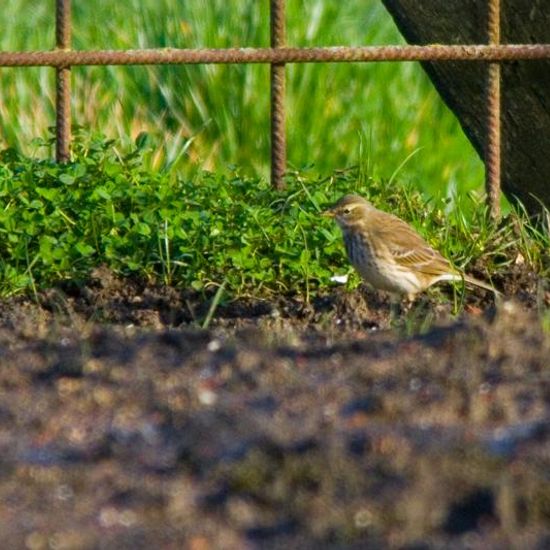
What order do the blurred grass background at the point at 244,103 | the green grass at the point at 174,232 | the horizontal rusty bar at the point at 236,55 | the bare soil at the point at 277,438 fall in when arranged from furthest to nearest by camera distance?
the blurred grass background at the point at 244,103 < the horizontal rusty bar at the point at 236,55 < the green grass at the point at 174,232 < the bare soil at the point at 277,438

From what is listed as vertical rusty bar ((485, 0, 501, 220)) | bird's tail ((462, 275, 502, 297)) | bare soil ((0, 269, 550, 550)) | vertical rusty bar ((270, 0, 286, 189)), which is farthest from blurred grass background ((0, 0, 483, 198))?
bare soil ((0, 269, 550, 550))

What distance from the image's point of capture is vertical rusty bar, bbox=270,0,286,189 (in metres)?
Result: 7.34

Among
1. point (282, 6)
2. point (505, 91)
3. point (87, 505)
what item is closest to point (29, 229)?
point (282, 6)

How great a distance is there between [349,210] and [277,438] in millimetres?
3350

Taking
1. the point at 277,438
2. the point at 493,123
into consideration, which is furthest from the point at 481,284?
the point at 277,438

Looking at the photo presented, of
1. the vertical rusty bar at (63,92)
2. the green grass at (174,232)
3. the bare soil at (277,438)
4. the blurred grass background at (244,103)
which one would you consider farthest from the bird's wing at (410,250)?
the blurred grass background at (244,103)

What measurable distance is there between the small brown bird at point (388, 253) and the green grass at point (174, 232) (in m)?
0.17

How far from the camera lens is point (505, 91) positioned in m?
7.63

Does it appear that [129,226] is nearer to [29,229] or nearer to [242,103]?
[29,229]

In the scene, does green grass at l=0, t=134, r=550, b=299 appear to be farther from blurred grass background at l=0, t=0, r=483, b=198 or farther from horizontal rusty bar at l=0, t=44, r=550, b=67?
blurred grass background at l=0, t=0, r=483, b=198

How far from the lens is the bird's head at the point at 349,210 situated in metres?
6.84

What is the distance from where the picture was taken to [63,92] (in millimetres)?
7309

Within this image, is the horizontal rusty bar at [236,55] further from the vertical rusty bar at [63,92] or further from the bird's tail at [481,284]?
the bird's tail at [481,284]

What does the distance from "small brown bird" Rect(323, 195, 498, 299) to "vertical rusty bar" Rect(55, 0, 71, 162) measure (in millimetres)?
1250
